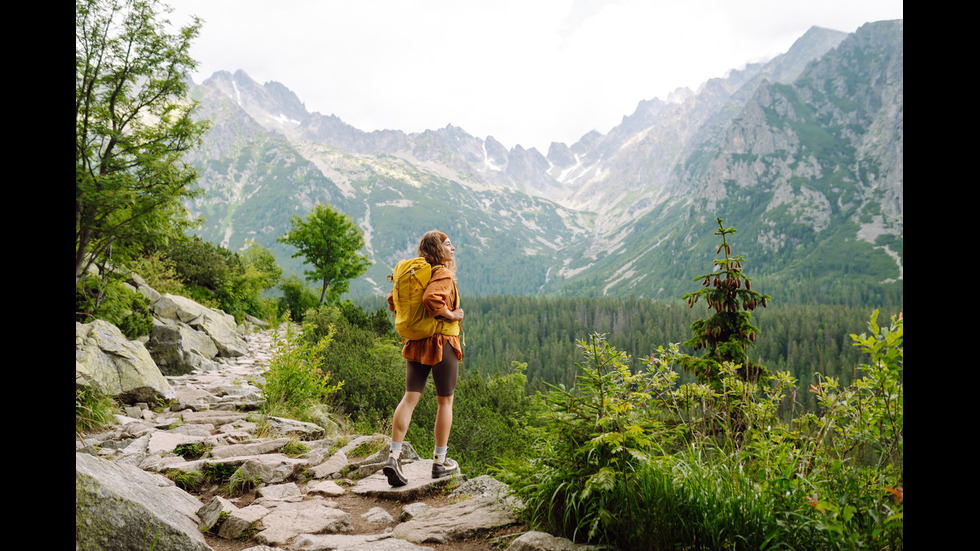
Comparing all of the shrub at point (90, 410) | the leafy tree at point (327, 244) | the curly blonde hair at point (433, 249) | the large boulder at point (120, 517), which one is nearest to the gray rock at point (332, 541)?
the large boulder at point (120, 517)

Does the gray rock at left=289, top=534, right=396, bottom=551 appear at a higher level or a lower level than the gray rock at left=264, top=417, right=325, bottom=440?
higher

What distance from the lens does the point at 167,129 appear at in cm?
953

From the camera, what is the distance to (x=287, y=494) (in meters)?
4.46

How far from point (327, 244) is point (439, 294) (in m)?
26.1

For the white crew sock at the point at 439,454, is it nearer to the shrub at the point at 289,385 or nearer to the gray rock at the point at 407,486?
the gray rock at the point at 407,486

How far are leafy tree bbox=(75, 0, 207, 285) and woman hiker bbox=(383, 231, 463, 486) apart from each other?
692cm

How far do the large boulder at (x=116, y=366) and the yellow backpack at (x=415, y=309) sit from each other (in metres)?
4.86

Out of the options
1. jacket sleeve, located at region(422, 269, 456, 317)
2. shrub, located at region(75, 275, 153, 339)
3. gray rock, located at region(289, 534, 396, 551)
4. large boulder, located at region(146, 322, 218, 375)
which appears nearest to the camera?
gray rock, located at region(289, 534, 396, 551)

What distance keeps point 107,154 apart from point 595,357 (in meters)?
10.4

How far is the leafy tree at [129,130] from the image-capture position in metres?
8.48

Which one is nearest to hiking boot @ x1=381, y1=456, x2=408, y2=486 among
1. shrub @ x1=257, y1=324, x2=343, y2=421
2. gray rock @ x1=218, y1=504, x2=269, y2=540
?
gray rock @ x1=218, y1=504, x2=269, y2=540

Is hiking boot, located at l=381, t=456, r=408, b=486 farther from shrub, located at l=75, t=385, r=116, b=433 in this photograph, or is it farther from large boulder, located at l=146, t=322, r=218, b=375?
large boulder, located at l=146, t=322, r=218, b=375

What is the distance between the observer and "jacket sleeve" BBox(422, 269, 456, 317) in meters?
4.43

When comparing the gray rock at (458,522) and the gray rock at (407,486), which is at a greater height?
the gray rock at (458,522)
